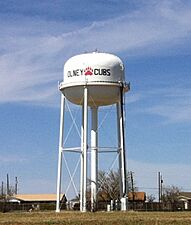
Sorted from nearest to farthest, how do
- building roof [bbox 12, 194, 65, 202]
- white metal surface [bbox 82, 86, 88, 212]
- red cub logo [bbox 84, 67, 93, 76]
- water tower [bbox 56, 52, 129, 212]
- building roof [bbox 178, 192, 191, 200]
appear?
1. white metal surface [bbox 82, 86, 88, 212]
2. water tower [bbox 56, 52, 129, 212]
3. red cub logo [bbox 84, 67, 93, 76]
4. building roof [bbox 12, 194, 65, 202]
5. building roof [bbox 178, 192, 191, 200]

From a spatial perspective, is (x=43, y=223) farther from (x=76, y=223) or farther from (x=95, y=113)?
(x=95, y=113)

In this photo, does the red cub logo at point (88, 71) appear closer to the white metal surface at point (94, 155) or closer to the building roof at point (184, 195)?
the white metal surface at point (94, 155)

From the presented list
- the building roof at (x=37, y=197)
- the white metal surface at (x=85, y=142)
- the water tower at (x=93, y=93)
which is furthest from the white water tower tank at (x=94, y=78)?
the building roof at (x=37, y=197)

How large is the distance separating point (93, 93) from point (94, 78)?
1.38 metres

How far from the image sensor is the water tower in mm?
59281

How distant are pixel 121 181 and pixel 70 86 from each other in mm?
9768

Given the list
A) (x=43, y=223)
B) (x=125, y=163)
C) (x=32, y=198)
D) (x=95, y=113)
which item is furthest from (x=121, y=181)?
(x=32, y=198)

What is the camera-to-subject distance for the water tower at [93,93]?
2334 inches

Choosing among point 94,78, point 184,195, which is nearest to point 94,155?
point 94,78

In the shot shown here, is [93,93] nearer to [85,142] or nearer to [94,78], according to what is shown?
[94,78]

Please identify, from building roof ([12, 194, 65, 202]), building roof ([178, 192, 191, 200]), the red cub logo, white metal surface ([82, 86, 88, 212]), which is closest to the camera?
white metal surface ([82, 86, 88, 212])

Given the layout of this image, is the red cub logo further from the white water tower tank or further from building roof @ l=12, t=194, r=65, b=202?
building roof @ l=12, t=194, r=65, b=202

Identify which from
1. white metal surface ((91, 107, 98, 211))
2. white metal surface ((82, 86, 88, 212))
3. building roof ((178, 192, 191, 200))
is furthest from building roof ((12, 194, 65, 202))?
white metal surface ((82, 86, 88, 212))

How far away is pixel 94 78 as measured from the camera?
5978 cm
